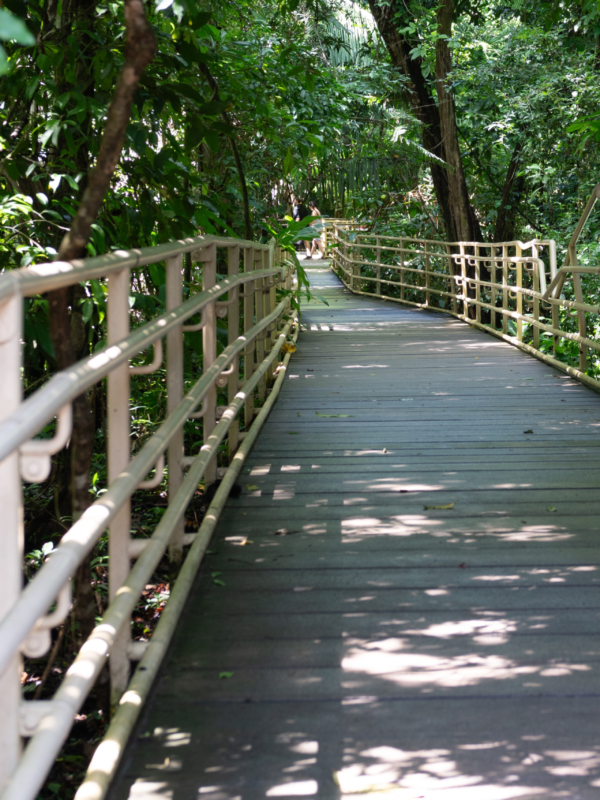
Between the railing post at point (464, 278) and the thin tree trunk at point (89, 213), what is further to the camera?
the railing post at point (464, 278)

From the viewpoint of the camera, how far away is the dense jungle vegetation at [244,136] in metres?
3.02

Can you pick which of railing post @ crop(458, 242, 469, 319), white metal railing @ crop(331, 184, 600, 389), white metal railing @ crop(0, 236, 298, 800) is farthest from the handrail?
railing post @ crop(458, 242, 469, 319)

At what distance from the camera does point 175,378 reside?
2.87 metres

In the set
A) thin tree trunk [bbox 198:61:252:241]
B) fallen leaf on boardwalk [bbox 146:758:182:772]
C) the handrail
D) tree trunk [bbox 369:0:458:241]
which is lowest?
fallen leaf on boardwalk [bbox 146:758:182:772]

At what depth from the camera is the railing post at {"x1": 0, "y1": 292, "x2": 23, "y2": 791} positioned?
127 cm

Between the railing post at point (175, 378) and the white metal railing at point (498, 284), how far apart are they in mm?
3782

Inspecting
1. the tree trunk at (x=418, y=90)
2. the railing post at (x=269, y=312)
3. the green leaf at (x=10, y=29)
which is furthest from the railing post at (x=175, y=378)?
the tree trunk at (x=418, y=90)

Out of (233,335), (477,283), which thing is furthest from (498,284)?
(233,335)

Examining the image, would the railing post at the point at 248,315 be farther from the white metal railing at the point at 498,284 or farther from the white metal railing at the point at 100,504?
the white metal railing at the point at 498,284

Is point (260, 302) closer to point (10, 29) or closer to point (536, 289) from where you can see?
point (536, 289)

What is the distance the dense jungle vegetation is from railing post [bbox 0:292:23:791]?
15.7 inches

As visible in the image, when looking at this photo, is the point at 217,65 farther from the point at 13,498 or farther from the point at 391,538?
the point at 13,498

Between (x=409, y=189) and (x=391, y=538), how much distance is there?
15.6m

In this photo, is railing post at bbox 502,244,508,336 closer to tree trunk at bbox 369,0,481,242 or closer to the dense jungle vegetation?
the dense jungle vegetation
